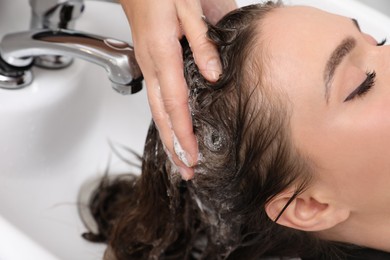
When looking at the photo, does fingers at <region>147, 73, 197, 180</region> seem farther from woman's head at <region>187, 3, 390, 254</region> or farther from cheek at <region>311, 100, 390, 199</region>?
cheek at <region>311, 100, 390, 199</region>

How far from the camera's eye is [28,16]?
4.19 feet

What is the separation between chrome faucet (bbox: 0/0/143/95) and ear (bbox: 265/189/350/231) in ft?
1.01

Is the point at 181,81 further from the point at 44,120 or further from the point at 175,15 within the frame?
the point at 44,120

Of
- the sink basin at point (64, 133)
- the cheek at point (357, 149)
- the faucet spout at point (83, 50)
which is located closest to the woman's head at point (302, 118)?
the cheek at point (357, 149)

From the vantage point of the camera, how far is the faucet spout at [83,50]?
1.01 m

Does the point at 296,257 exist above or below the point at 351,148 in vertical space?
below

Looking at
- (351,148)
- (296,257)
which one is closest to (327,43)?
(351,148)

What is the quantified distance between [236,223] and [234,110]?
238mm

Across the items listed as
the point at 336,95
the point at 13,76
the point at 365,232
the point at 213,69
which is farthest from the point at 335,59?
the point at 13,76

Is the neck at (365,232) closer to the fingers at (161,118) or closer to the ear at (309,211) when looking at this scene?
the ear at (309,211)

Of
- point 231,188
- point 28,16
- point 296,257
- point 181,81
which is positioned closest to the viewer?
point 181,81

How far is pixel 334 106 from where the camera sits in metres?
A: 0.83

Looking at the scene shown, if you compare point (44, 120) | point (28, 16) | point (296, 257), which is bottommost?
point (296, 257)

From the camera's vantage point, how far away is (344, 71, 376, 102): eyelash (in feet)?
2.73
